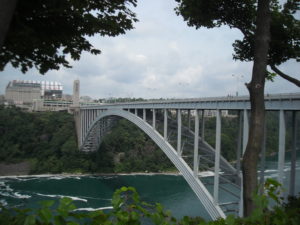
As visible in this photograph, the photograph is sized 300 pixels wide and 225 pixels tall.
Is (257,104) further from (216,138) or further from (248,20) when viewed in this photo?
(216,138)

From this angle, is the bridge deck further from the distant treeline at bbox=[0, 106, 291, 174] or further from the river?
the distant treeline at bbox=[0, 106, 291, 174]

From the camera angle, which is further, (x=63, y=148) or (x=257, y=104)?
(x=63, y=148)

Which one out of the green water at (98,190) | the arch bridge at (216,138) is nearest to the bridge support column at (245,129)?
the arch bridge at (216,138)

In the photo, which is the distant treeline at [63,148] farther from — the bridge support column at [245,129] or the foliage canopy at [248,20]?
the foliage canopy at [248,20]

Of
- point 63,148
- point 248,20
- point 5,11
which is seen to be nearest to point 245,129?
point 248,20

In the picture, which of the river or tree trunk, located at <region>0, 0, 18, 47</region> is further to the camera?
the river

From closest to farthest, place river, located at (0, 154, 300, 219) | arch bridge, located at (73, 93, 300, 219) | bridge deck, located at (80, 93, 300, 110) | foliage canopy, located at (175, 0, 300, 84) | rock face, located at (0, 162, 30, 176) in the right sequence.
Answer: foliage canopy, located at (175, 0, 300, 84)
bridge deck, located at (80, 93, 300, 110)
arch bridge, located at (73, 93, 300, 219)
river, located at (0, 154, 300, 219)
rock face, located at (0, 162, 30, 176)

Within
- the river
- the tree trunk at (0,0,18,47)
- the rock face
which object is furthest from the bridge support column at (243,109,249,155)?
the rock face
